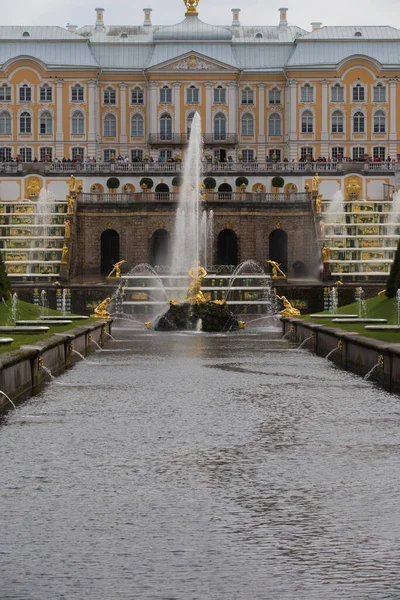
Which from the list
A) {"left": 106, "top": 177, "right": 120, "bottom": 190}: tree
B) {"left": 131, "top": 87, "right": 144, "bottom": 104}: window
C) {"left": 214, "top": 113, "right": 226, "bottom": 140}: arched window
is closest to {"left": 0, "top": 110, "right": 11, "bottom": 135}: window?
{"left": 131, "top": 87, "right": 144, "bottom": 104}: window

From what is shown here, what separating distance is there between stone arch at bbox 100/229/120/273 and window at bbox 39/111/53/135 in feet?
79.6

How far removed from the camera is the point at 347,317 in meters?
37.8

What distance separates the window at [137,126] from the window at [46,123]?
611cm

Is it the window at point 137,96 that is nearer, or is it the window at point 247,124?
the window at point 137,96

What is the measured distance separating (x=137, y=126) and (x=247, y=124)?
317 inches

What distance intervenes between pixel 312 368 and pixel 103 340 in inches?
484

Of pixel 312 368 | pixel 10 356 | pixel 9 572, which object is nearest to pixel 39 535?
pixel 9 572

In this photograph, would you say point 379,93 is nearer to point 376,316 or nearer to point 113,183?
point 113,183

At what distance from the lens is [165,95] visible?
10050 centimetres

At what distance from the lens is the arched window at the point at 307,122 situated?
99.2m

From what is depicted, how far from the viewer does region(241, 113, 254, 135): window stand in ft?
333

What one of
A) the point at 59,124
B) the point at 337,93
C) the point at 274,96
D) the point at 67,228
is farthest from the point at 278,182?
the point at 59,124

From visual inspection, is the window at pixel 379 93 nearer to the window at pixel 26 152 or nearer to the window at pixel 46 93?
the window at pixel 46 93

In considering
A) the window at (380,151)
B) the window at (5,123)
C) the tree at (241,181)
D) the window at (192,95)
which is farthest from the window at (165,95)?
the tree at (241,181)
